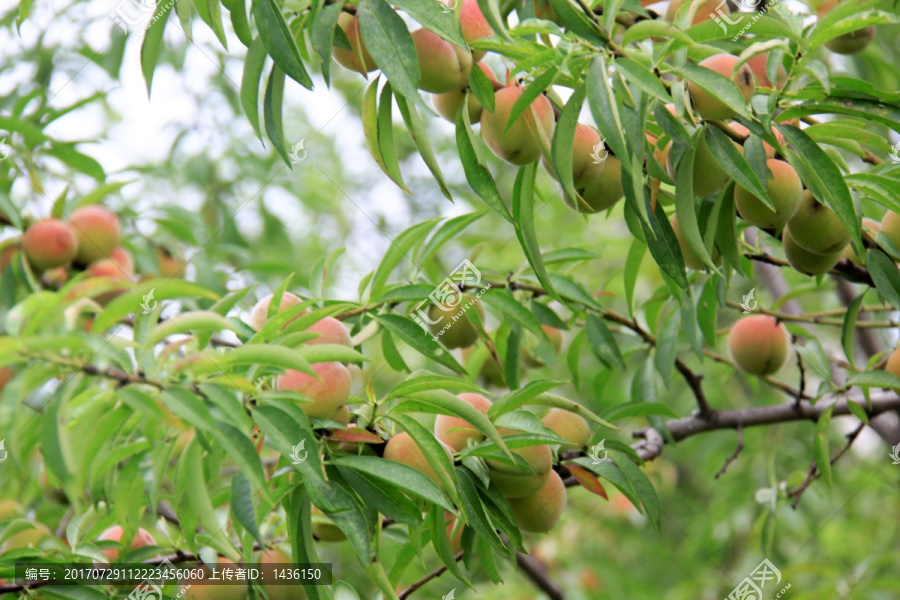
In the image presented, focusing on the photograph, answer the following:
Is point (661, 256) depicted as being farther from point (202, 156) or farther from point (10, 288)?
point (202, 156)

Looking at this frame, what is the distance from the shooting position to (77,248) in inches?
81.6

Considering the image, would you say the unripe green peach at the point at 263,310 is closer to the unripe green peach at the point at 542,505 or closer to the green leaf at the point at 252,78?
the green leaf at the point at 252,78

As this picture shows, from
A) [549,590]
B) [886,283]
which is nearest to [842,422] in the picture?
[549,590]

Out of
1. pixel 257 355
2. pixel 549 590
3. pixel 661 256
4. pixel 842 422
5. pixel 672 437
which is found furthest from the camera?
pixel 842 422

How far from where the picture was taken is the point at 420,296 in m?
1.23

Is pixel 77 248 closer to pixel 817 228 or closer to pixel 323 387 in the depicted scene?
pixel 323 387

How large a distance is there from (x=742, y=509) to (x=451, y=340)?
1585 mm

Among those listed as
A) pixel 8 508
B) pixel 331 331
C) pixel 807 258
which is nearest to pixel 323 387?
pixel 331 331

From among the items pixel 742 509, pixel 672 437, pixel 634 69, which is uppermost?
pixel 634 69

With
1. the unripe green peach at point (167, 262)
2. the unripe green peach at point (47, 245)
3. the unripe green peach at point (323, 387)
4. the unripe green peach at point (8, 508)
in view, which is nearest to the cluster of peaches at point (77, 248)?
the unripe green peach at point (47, 245)

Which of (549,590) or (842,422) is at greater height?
(549,590)

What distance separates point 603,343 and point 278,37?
0.82m

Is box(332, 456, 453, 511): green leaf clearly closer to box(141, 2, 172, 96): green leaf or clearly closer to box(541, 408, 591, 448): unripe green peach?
box(541, 408, 591, 448): unripe green peach

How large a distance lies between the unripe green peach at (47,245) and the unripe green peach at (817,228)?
1640mm
